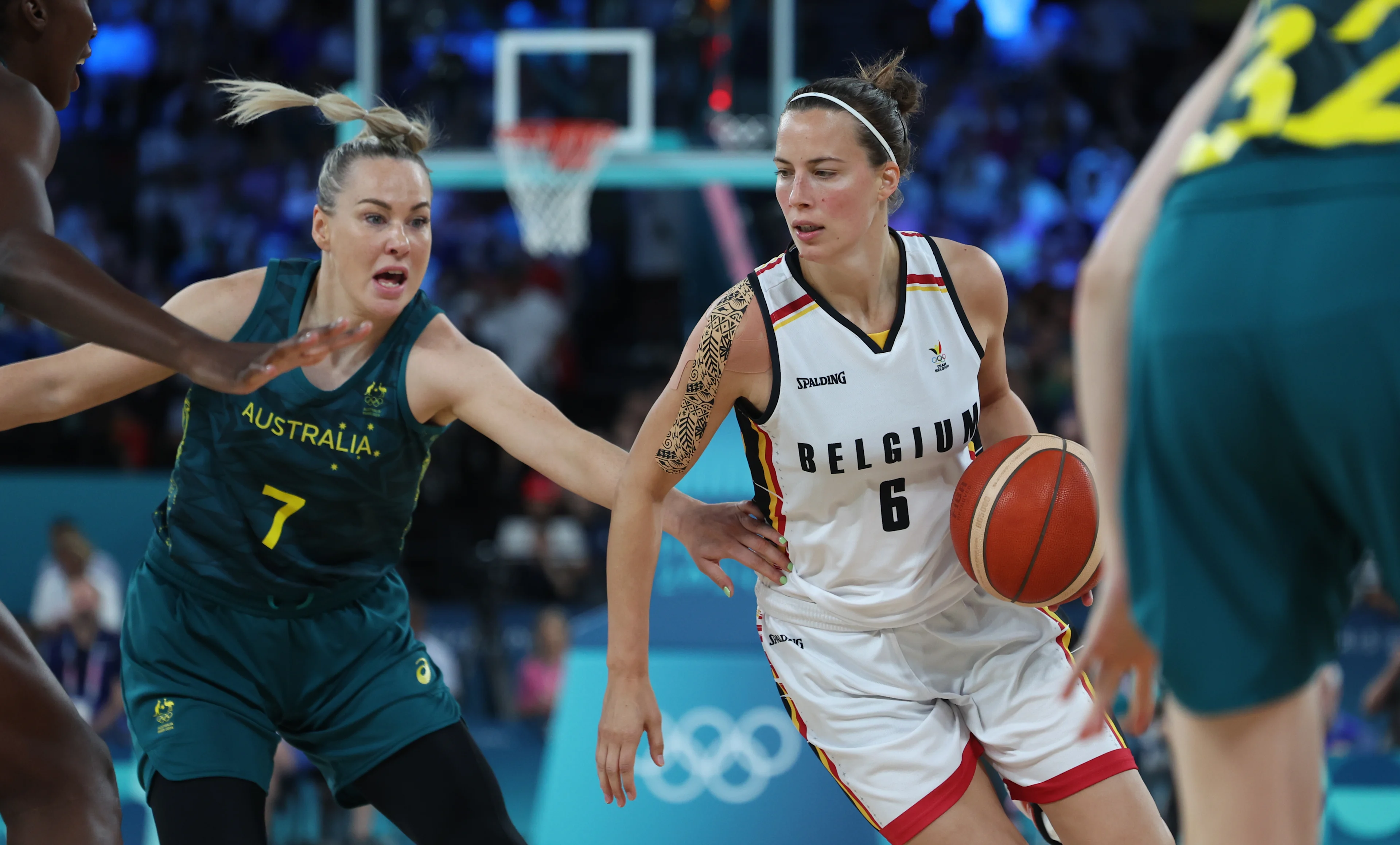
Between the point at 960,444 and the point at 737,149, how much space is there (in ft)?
17.5

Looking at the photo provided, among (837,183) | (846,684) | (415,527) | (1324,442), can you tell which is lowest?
(415,527)

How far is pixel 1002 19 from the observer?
48.6 feet

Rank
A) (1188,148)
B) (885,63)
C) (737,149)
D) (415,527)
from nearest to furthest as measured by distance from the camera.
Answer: (1188,148) < (885,63) < (737,149) < (415,527)

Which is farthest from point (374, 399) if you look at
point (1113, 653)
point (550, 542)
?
point (550, 542)

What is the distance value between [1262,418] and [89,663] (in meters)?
9.01

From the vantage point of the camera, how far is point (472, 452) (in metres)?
11.7

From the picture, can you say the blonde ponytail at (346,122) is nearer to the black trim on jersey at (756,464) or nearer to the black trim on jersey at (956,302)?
the black trim on jersey at (756,464)

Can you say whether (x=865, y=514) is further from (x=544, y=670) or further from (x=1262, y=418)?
(x=544, y=670)

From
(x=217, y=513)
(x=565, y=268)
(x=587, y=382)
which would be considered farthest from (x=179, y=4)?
(x=217, y=513)

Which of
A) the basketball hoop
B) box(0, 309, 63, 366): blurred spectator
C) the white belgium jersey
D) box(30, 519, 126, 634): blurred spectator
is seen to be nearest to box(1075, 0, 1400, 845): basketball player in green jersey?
the white belgium jersey

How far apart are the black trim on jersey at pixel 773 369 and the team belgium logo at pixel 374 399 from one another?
2.86 feet

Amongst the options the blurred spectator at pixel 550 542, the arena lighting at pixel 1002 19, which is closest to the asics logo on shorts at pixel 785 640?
the blurred spectator at pixel 550 542

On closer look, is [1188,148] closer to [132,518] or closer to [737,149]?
[737,149]

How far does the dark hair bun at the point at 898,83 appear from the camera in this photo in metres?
3.54
